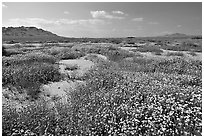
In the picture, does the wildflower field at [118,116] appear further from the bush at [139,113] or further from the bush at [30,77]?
the bush at [30,77]

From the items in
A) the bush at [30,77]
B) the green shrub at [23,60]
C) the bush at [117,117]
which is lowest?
the bush at [117,117]

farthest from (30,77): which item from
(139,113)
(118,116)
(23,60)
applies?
(139,113)

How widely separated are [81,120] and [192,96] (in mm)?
3133

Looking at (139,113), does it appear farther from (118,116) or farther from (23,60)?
(23,60)

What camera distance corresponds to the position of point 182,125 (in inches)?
205

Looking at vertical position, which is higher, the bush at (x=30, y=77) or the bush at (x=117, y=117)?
the bush at (x=30, y=77)

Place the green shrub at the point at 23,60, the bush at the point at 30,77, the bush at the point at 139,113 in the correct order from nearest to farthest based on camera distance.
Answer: the bush at the point at 139,113, the bush at the point at 30,77, the green shrub at the point at 23,60

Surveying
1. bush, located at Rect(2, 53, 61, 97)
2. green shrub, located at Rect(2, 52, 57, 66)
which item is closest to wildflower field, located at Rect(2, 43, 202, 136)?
bush, located at Rect(2, 53, 61, 97)

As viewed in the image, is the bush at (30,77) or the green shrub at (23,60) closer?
the bush at (30,77)

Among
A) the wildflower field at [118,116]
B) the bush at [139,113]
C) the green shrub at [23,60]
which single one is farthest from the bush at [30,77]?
the green shrub at [23,60]

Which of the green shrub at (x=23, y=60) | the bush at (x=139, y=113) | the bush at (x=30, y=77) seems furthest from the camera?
the green shrub at (x=23, y=60)

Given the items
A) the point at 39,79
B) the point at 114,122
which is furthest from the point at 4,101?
the point at 114,122

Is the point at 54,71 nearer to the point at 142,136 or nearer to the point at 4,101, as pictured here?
the point at 4,101

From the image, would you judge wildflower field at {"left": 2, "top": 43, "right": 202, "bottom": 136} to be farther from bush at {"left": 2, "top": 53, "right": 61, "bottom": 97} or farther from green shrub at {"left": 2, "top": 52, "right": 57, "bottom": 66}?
green shrub at {"left": 2, "top": 52, "right": 57, "bottom": 66}
